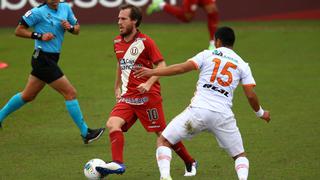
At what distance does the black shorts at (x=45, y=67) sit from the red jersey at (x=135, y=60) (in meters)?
Answer: 2.45

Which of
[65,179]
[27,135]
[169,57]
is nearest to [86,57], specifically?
[169,57]

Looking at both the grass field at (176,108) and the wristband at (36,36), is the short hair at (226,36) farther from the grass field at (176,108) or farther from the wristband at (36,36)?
the wristband at (36,36)

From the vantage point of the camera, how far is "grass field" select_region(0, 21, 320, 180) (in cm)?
1086

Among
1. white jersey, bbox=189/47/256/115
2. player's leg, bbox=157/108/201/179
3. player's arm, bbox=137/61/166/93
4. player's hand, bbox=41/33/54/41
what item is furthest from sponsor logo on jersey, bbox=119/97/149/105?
player's hand, bbox=41/33/54/41

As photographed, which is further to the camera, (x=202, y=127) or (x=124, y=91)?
(x=124, y=91)

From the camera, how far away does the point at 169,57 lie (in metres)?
21.2

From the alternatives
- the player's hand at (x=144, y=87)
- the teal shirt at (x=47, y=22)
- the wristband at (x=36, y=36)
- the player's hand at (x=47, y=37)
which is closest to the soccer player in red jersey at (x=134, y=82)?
the player's hand at (x=144, y=87)

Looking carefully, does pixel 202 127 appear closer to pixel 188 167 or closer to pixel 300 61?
pixel 188 167

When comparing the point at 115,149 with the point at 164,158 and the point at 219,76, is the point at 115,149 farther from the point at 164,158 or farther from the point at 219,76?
the point at 219,76

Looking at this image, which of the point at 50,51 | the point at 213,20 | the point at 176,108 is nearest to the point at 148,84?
the point at 50,51

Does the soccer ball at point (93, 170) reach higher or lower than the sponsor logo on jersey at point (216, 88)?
lower

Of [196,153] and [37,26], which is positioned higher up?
[37,26]

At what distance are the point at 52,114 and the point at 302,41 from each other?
10.4 metres

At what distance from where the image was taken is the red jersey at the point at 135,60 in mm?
10000
